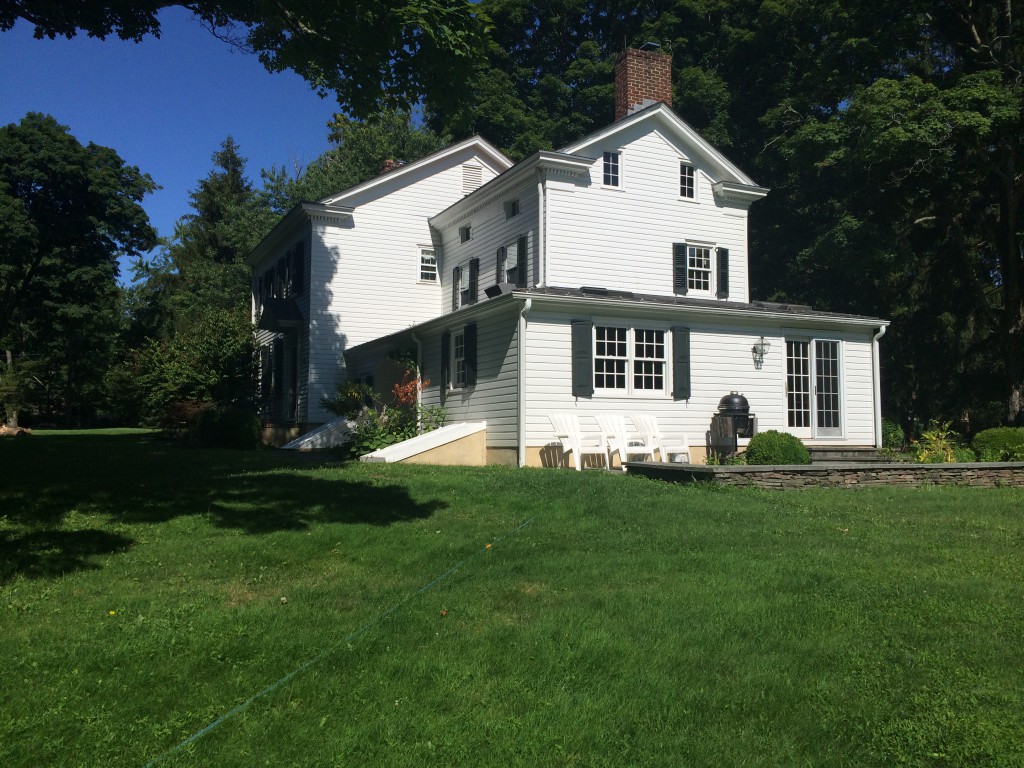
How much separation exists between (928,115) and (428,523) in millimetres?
19702

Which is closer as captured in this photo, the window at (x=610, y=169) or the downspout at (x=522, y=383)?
the downspout at (x=522, y=383)

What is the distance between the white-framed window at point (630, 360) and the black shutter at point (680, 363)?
0.54 feet

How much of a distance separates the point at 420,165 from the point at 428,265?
9.89 feet

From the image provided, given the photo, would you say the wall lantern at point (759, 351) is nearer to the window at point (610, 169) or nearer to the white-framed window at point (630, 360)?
the white-framed window at point (630, 360)

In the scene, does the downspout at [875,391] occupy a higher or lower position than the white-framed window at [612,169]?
lower

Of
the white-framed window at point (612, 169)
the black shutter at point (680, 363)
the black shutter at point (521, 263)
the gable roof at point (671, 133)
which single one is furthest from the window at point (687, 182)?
the black shutter at point (680, 363)

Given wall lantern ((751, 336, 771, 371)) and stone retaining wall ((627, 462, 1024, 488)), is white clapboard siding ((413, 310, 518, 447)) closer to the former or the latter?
stone retaining wall ((627, 462, 1024, 488))

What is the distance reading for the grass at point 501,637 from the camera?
3.54m

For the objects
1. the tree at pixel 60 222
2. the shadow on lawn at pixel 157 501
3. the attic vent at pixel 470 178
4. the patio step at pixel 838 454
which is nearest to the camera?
the shadow on lawn at pixel 157 501

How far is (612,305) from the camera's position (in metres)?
15.3

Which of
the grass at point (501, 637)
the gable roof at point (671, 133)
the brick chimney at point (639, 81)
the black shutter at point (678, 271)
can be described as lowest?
the grass at point (501, 637)

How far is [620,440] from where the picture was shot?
14.9m

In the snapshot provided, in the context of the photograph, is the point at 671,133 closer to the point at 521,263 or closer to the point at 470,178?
the point at 521,263

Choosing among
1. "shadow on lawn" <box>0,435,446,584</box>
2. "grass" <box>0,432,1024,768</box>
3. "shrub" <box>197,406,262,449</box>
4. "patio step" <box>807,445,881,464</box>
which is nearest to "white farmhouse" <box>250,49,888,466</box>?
"patio step" <box>807,445,881,464</box>
